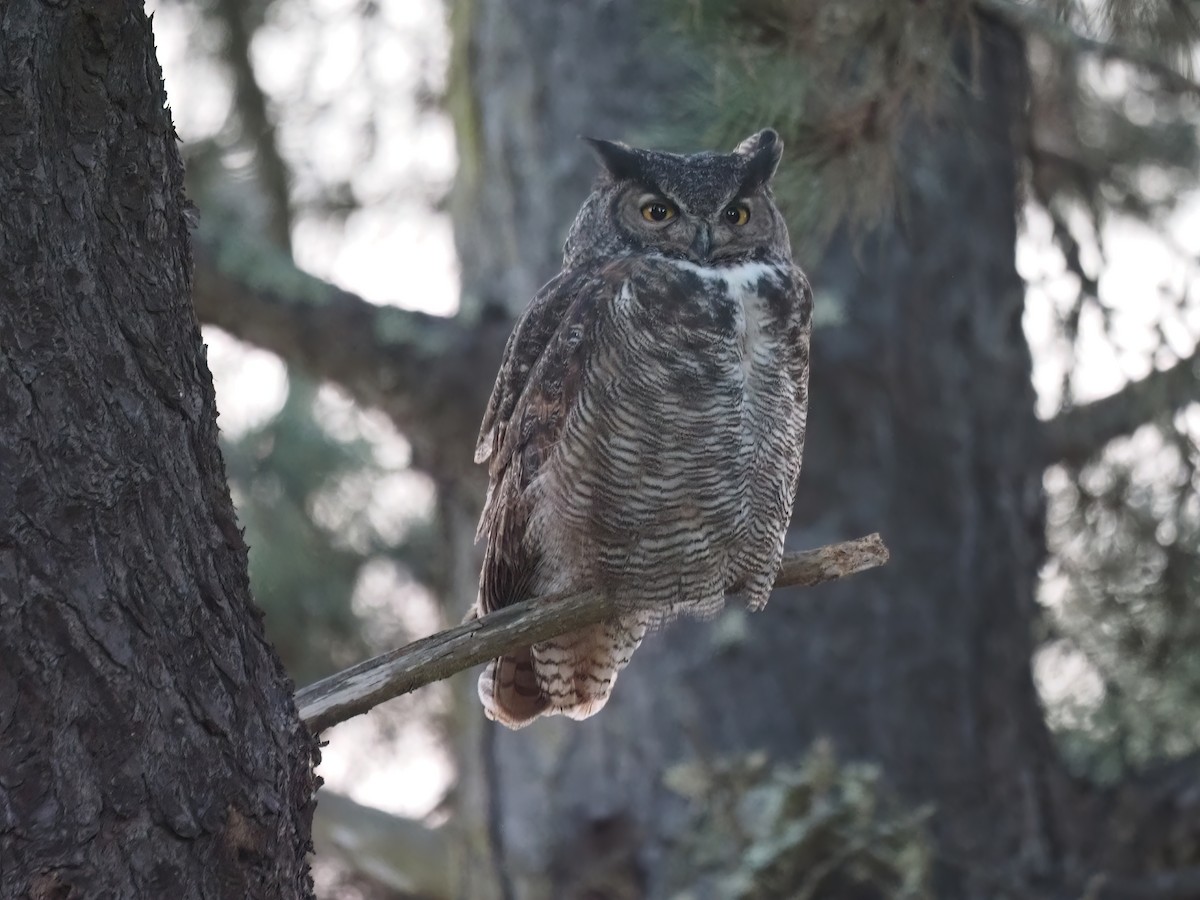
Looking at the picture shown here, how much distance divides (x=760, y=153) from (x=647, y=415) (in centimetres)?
48

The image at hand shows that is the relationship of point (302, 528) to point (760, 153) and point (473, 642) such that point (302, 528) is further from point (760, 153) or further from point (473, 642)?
point (473, 642)

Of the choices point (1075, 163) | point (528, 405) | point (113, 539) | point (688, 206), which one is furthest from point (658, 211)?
point (1075, 163)

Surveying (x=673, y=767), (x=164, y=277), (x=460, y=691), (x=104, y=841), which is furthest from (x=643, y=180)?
(x=460, y=691)

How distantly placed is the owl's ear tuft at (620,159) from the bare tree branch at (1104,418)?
162cm

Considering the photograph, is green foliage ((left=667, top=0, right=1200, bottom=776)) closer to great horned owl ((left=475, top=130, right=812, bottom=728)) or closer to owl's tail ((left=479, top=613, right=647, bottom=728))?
great horned owl ((left=475, top=130, right=812, bottom=728))

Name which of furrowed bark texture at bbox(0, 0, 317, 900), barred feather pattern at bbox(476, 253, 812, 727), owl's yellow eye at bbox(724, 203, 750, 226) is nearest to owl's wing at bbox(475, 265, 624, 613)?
barred feather pattern at bbox(476, 253, 812, 727)

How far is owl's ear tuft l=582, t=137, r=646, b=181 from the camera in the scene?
239cm

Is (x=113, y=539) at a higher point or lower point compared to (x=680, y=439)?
lower

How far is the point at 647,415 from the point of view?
2.18m

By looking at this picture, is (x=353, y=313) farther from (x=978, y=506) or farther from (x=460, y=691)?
(x=978, y=506)

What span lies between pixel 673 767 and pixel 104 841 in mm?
2287

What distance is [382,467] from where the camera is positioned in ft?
17.1

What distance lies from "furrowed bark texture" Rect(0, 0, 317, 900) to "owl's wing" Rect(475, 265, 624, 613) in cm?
83

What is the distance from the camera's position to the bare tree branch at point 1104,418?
342cm
